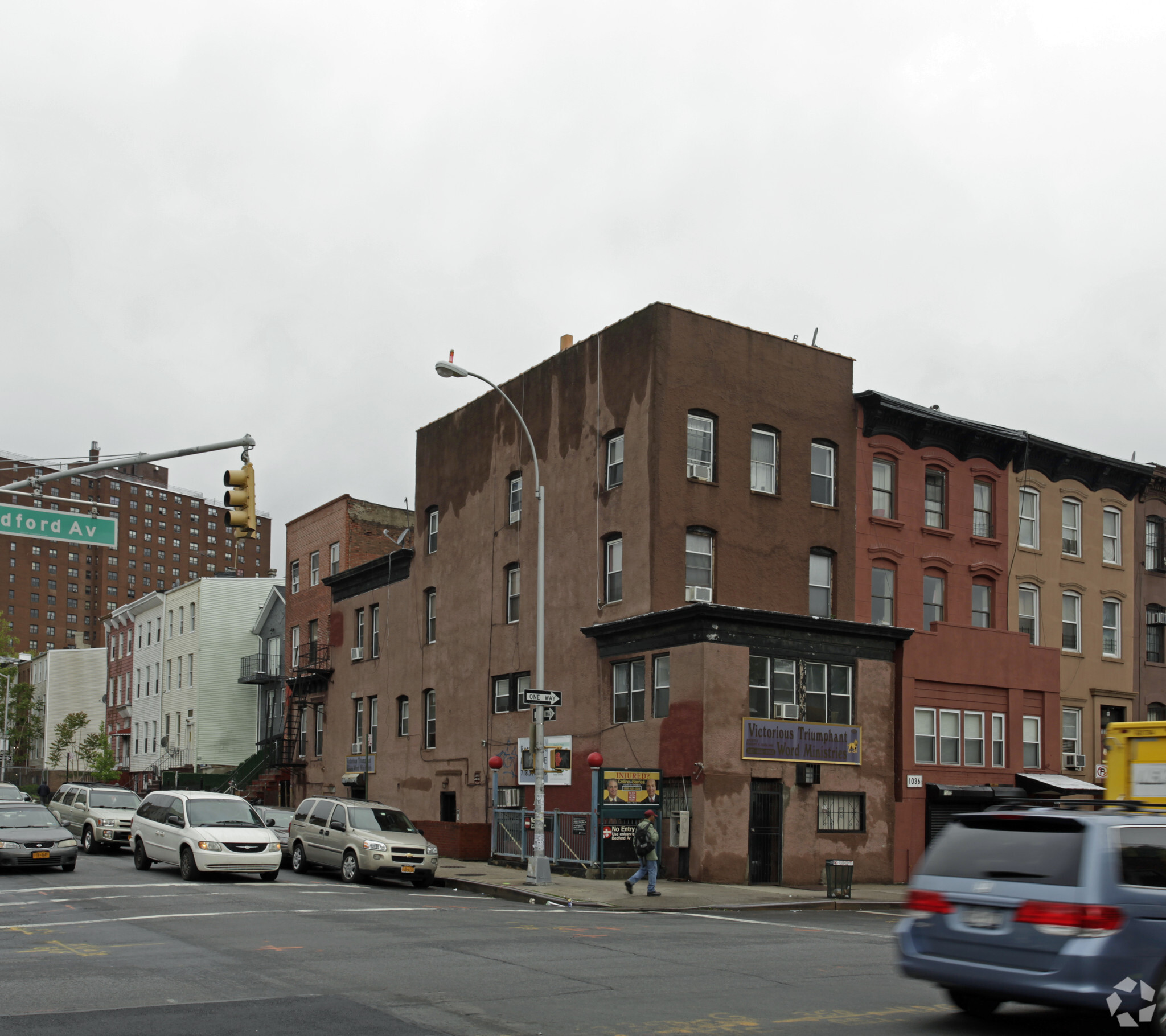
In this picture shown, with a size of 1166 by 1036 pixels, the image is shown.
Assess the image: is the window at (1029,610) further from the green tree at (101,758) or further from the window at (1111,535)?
the green tree at (101,758)

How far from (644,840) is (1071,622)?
20.4 m

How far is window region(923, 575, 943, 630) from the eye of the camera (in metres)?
35.8

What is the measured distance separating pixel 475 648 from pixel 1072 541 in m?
19.0

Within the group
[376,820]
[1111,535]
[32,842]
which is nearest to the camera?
[32,842]

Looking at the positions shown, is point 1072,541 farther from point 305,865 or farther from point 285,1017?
point 285,1017

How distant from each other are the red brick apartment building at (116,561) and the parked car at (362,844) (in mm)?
139060

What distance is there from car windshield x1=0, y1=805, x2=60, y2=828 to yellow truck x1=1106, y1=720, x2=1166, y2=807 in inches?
805

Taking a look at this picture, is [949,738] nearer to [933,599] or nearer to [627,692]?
[933,599]

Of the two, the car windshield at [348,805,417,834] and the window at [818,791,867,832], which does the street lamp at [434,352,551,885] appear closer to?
the car windshield at [348,805,417,834]

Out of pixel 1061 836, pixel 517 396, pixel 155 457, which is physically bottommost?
pixel 1061 836

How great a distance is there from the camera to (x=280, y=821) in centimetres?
3191

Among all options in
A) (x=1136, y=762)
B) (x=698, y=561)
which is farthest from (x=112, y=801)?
(x=1136, y=762)

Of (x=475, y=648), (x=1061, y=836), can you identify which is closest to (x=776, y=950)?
(x=1061, y=836)

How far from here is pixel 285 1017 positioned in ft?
34.0
